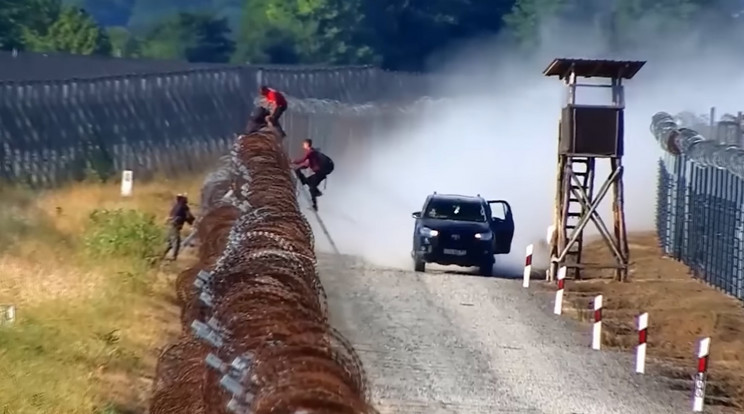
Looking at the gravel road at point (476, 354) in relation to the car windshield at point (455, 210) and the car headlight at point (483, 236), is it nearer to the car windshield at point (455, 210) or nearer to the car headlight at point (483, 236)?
the car headlight at point (483, 236)

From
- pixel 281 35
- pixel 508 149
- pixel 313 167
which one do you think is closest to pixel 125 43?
pixel 281 35

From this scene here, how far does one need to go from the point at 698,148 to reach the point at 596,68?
2.30 m

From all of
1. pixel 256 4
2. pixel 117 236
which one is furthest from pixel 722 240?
pixel 256 4

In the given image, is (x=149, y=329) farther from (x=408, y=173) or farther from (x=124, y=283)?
(x=408, y=173)

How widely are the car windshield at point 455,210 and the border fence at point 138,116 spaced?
39.2 ft

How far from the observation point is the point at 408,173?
52906 millimetres

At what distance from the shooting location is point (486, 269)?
3081 cm

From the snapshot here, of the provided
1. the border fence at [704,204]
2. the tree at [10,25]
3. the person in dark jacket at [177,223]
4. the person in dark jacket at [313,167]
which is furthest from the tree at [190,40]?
the person in dark jacket at [177,223]

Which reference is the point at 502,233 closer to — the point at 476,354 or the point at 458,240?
the point at 458,240

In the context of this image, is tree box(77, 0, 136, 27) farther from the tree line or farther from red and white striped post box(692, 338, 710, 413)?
red and white striped post box(692, 338, 710, 413)

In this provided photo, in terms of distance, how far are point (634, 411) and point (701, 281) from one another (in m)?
12.8

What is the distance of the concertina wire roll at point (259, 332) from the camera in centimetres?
778

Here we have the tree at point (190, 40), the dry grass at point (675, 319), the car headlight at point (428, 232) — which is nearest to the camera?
the dry grass at point (675, 319)

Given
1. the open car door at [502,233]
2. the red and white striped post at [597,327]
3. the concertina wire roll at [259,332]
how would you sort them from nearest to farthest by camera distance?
the concertina wire roll at [259,332], the red and white striped post at [597,327], the open car door at [502,233]
